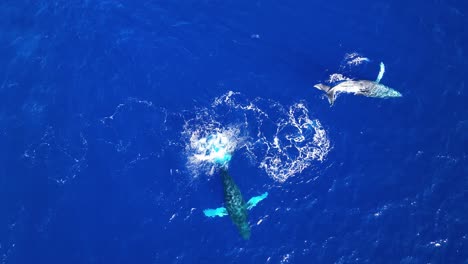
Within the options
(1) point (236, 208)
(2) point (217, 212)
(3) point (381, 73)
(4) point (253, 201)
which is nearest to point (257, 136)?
(4) point (253, 201)

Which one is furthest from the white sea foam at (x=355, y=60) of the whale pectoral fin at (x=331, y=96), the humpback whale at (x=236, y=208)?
the humpback whale at (x=236, y=208)

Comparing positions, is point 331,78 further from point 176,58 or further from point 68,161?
point 68,161

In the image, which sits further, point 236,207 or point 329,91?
point 329,91

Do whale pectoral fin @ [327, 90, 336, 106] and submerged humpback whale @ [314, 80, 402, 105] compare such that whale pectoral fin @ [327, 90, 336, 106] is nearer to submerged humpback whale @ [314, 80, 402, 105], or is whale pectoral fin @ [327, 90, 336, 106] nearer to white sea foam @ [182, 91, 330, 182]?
submerged humpback whale @ [314, 80, 402, 105]

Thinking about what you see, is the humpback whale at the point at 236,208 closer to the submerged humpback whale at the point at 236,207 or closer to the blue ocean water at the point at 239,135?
the submerged humpback whale at the point at 236,207

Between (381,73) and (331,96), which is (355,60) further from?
(331,96)
